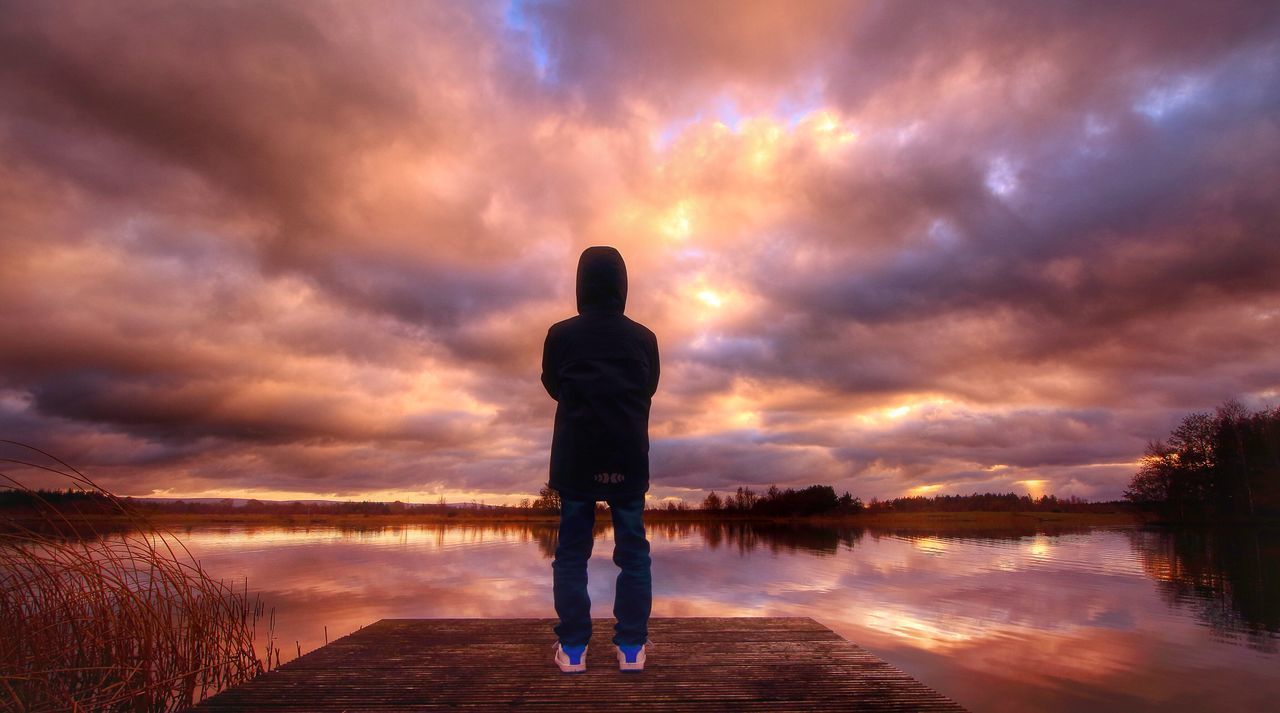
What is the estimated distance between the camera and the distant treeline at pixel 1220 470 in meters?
46.2

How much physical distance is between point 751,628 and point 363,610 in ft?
49.9

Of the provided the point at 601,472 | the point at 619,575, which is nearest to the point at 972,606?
the point at 619,575

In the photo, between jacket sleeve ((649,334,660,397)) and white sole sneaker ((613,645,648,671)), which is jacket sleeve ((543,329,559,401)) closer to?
jacket sleeve ((649,334,660,397))

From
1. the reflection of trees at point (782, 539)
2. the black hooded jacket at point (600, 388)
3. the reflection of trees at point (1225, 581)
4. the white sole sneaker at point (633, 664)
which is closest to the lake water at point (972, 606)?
the reflection of trees at point (1225, 581)

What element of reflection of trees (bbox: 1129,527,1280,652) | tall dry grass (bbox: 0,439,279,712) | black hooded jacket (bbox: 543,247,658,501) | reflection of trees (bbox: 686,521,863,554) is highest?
black hooded jacket (bbox: 543,247,658,501)

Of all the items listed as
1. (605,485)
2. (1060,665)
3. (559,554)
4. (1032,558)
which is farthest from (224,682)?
(1032,558)

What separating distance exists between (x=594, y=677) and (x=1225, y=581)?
32.5 m

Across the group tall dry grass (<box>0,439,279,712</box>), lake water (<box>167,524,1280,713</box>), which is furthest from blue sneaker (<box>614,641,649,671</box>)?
tall dry grass (<box>0,439,279,712</box>)

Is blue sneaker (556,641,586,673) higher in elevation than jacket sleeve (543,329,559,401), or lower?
lower

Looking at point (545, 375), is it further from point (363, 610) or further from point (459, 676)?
point (363, 610)

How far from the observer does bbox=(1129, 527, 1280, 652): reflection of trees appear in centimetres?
1577

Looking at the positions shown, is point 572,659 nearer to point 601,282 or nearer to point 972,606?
point 601,282

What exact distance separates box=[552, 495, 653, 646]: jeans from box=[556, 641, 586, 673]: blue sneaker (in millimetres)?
35

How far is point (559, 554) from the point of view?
13.1 feet
